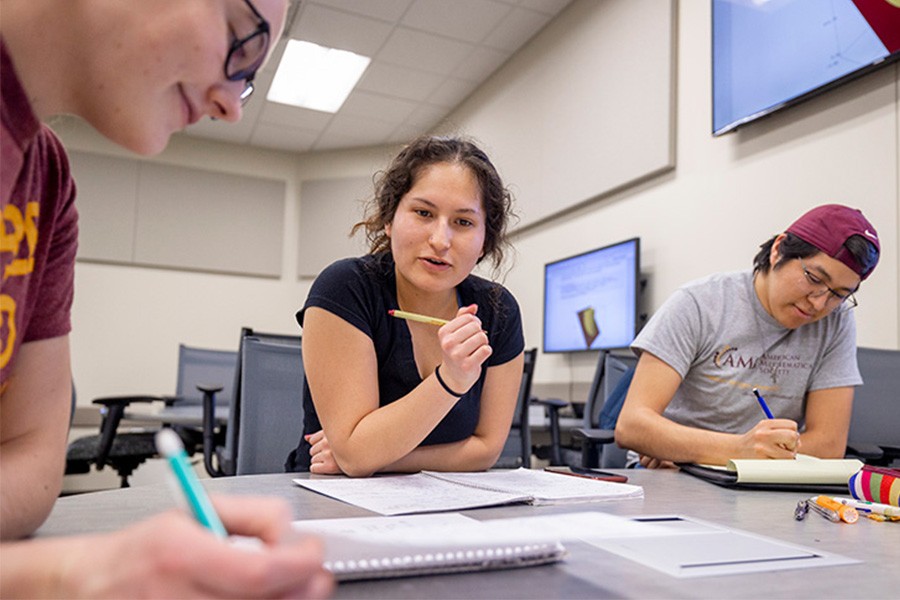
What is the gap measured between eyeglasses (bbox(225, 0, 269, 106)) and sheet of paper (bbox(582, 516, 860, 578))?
55 centimetres

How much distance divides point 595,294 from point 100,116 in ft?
10.7

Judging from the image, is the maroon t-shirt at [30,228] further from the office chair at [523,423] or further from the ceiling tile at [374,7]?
the ceiling tile at [374,7]

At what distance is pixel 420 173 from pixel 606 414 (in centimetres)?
93

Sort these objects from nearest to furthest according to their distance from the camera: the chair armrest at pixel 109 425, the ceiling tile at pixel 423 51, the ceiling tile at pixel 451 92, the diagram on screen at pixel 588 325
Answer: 1. the chair armrest at pixel 109 425
2. the diagram on screen at pixel 588 325
3. the ceiling tile at pixel 423 51
4. the ceiling tile at pixel 451 92

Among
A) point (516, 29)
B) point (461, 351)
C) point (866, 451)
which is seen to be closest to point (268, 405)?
point (461, 351)

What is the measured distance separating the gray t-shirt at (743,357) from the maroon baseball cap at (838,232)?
21 cm

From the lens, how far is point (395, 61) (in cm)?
462

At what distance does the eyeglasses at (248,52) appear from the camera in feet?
1.91

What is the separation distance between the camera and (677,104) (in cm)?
319

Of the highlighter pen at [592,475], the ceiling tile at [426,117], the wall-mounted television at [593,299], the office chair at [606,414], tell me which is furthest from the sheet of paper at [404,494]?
the ceiling tile at [426,117]

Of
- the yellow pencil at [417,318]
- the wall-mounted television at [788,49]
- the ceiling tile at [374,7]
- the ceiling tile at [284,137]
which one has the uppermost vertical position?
the ceiling tile at [374,7]

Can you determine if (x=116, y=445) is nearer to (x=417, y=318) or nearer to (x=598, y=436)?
(x=598, y=436)

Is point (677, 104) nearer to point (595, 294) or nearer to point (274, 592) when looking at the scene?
point (595, 294)

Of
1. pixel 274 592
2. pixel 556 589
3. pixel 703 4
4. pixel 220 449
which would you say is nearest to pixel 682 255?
pixel 703 4
